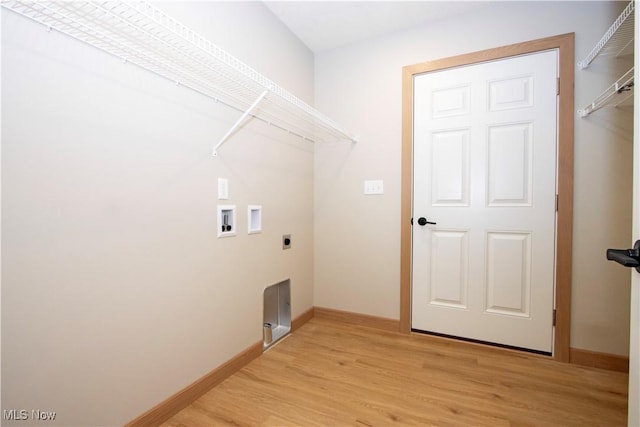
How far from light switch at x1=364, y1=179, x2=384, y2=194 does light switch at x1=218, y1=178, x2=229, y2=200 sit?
1.22 meters

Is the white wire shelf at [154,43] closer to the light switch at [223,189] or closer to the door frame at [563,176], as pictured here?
the light switch at [223,189]

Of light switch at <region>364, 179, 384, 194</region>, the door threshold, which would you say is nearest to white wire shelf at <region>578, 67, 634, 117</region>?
light switch at <region>364, 179, 384, 194</region>

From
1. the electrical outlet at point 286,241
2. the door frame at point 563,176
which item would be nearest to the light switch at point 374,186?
the electrical outlet at point 286,241

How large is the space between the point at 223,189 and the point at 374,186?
1.28m

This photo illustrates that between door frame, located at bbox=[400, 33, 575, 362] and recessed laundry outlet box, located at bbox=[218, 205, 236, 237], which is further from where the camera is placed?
door frame, located at bbox=[400, 33, 575, 362]

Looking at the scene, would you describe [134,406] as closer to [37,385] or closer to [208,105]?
[37,385]

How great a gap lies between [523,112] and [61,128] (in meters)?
2.54

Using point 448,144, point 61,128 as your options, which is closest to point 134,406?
point 61,128

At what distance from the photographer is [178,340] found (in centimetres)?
141

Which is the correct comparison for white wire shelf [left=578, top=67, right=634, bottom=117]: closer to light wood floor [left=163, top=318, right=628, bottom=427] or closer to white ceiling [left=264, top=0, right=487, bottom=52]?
white ceiling [left=264, top=0, right=487, bottom=52]

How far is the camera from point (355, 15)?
2.07m

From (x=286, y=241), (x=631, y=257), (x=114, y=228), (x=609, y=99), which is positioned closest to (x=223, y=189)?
(x=114, y=228)

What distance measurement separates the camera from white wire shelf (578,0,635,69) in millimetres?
1337

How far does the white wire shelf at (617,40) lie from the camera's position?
1337 mm
